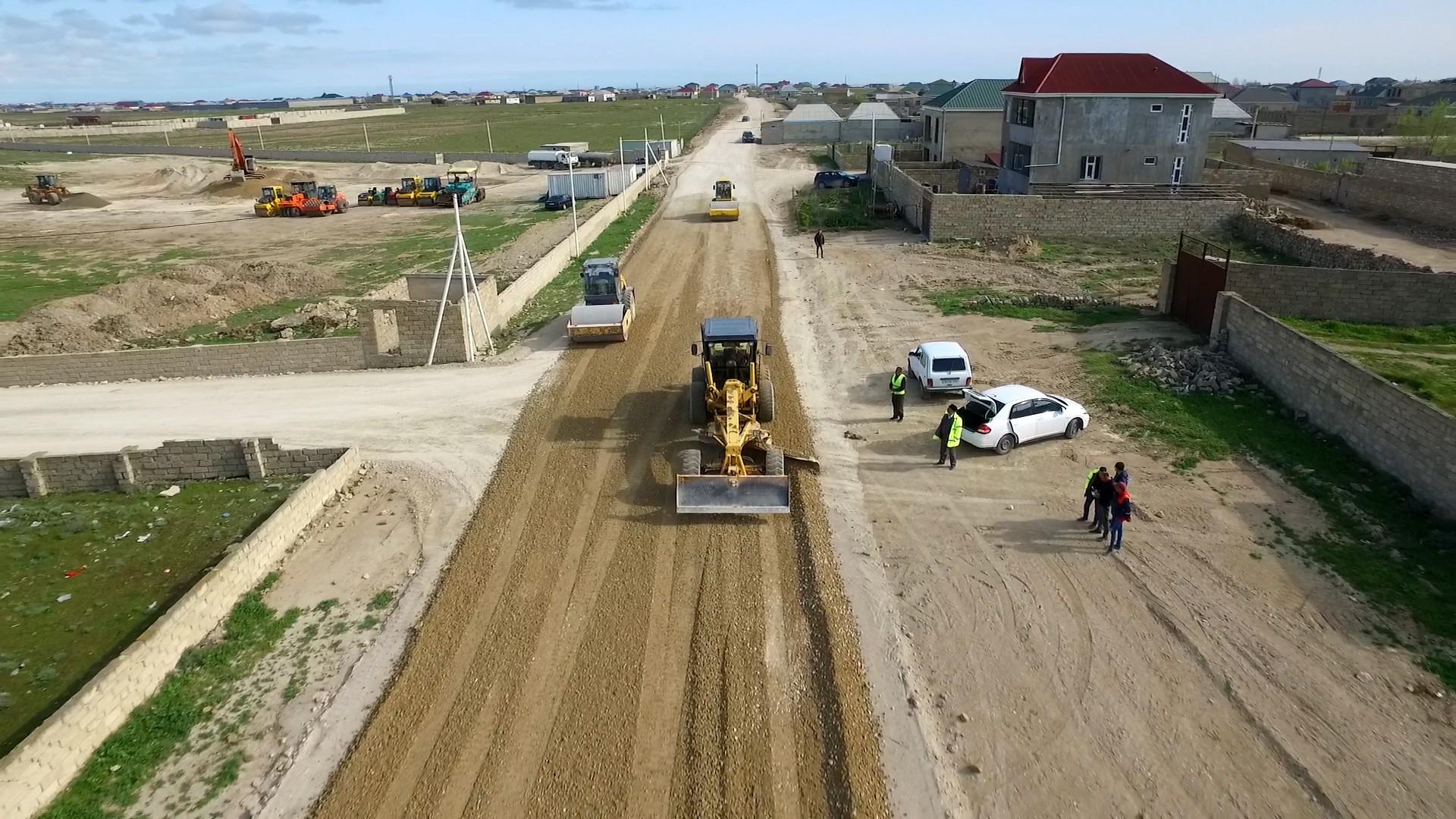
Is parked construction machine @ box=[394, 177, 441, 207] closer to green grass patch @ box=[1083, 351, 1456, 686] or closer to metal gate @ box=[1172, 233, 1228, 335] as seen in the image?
metal gate @ box=[1172, 233, 1228, 335]

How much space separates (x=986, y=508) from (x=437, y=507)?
1018cm

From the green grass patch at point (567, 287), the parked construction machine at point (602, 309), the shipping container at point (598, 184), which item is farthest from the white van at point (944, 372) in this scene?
the shipping container at point (598, 184)

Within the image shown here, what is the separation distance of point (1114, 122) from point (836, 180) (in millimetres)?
19007

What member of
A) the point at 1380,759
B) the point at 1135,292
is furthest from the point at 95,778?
the point at 1135,292

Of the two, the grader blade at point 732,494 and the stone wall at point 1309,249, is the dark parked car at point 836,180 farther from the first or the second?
the grader blade at point 732,494

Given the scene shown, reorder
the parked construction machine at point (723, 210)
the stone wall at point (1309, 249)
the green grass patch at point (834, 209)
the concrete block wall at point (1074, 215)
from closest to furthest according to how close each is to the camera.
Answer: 1. the stone wall at point (1309, 249)
2. the concrete block wall at point (1074, 215)
3. the green grass patch at point (834, 209)
4. the parked construction machine at point (723, 210)

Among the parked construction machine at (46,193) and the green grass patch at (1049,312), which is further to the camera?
the parked construction machine at (46,193)

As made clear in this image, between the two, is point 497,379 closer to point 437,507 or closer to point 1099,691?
point 437,507

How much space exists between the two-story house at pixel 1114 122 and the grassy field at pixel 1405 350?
19.3 meters

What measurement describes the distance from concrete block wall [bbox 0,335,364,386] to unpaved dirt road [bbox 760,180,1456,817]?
14.8 m

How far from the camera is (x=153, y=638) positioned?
34.9 feet

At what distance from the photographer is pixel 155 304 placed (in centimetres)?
2889

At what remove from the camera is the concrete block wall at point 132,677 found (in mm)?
8750

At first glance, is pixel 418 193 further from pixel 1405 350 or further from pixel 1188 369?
pixel 1405 350
